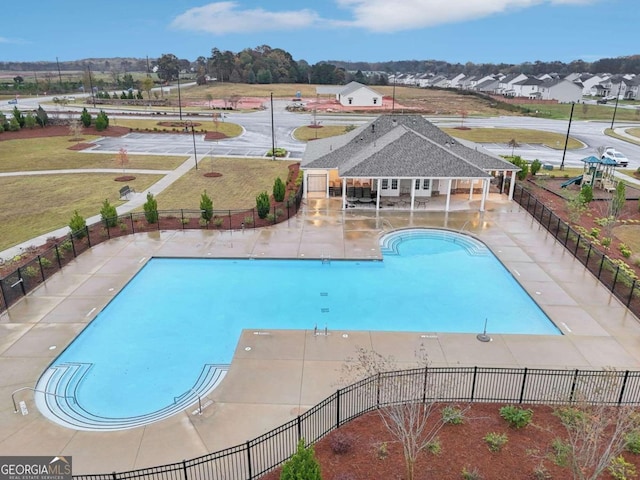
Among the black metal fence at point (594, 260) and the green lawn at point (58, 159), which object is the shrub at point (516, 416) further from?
the green lawn at point (58, 159)

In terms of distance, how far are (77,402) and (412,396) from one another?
33.2 feet

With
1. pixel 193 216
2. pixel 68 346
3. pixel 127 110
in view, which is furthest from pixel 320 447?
pixel 127 110

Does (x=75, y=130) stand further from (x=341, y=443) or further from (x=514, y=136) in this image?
(x=514, y=136)

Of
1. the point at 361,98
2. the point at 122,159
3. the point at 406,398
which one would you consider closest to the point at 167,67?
the point at 361,98

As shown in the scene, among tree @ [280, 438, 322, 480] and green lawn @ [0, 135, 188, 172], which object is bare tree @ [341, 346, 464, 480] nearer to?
tree @ [280, 438, 322, 480]

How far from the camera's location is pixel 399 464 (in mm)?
10562

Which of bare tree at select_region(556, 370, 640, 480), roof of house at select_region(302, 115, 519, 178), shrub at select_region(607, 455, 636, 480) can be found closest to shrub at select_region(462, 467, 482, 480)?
bare tree at select_region(556, 370, 640, 480)

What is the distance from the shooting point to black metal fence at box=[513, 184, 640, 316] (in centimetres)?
1908

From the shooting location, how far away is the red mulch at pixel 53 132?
58.2 meters

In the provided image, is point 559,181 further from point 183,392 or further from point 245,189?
point 183,392

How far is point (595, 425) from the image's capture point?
30.5 feet

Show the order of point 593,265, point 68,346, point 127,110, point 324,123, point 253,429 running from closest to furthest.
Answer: point 253,429 → point 68,346 → point 593,265 → point 324,123 → point 127,110

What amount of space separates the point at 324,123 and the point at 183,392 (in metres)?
64.9

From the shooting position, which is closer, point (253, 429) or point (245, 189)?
point (253, 429)
